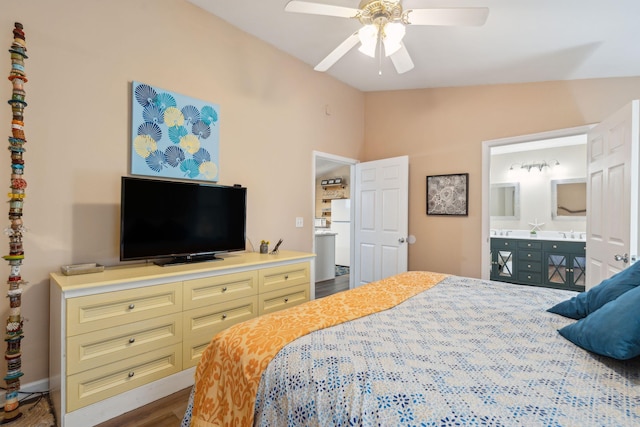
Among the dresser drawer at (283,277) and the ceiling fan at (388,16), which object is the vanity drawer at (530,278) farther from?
the ceiling fan at (388,16)

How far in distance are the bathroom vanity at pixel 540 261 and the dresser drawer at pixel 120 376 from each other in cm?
513

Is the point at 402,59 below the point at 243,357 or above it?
above

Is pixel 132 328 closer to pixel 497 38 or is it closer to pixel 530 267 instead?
pixel 497 38

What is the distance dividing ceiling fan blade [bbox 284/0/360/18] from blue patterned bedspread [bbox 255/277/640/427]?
184 centimetres

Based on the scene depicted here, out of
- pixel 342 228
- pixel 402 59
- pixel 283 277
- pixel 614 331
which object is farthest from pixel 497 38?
pixel 342 228

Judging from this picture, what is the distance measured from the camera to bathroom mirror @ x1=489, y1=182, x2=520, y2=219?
5.59m

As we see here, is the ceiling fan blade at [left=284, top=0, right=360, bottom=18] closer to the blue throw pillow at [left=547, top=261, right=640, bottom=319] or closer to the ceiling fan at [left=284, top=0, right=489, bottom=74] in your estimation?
the ceiling fan at [left=284, top=0, right=489, bottom=74]

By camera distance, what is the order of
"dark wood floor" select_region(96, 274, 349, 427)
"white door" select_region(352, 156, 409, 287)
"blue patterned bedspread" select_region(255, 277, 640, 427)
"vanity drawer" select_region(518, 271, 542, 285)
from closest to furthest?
"blue patterned bedspread" select_region(255, 277, 640, 427)
"dark wood floor" select_region(96, 274, 349, 427)
"white door" select_region(352, 156, 409, 287)
"vanity drawer" select_region(518, 271, 542, 285)

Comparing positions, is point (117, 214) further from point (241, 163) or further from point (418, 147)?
point (418, 147)

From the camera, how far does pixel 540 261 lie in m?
4.90

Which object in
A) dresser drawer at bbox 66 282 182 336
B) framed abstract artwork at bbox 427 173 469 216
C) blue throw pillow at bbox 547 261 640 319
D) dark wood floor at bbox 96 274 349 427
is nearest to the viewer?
blue throw pillow at bbox 547 261 640 319

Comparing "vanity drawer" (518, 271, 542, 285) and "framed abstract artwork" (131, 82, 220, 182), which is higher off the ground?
"framed abstract artwork" (131, 82, 220, 182)

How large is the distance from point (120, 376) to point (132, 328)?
0.93ft

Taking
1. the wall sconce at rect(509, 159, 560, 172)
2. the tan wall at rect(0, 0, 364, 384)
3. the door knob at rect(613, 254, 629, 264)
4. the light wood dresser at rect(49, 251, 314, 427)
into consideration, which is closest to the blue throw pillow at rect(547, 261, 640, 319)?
the door knob at rect(613, 254, 629, 264)
